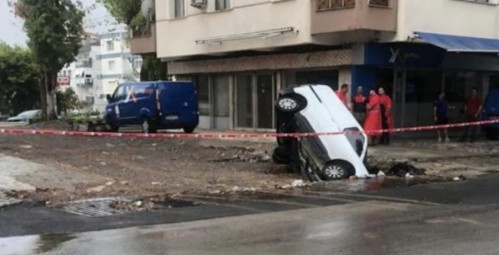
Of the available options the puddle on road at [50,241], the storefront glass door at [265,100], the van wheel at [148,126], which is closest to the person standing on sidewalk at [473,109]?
the storefront glass door at [265,100]

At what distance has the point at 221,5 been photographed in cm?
2589

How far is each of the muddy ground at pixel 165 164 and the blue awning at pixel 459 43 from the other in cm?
278

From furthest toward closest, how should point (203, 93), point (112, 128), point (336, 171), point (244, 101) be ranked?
1. point (203, 93)
2. point (244, 101)
3. point (112, 128)
4. point (336, 171)

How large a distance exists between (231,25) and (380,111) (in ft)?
25.6

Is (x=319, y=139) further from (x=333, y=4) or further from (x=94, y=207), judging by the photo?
(x=333, y=4)

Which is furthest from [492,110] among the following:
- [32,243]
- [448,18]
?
[32,243]

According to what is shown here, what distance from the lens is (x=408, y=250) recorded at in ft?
22.0

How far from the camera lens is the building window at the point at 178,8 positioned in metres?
28.0

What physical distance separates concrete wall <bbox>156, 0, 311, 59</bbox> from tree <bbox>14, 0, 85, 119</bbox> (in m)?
6.49

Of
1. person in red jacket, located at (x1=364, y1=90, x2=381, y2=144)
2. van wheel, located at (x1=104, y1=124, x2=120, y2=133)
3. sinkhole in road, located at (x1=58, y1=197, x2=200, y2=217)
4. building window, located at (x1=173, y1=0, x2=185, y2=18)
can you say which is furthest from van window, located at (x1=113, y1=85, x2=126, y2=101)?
sinkhole in road, located at (x1=58, y1=197, x2=200, y2=217)

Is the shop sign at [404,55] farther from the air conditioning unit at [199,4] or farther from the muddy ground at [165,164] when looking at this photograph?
the air conditioning unit at [199,4]

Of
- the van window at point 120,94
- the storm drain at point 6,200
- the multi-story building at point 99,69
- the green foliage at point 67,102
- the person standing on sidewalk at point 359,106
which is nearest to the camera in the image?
the storm drain at point 6,200

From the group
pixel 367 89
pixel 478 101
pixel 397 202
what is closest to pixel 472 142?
pixel 478 101

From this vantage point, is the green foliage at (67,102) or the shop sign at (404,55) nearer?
the shop sign at (404,55)
